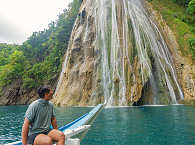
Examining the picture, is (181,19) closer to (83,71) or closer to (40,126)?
(83,71)

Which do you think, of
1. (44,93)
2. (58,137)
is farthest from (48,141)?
(44,93)

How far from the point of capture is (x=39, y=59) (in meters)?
49.5

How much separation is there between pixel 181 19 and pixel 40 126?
34.5 m

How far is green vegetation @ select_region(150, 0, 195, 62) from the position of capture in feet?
88.3

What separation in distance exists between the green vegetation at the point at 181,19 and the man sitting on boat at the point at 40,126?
24354mm

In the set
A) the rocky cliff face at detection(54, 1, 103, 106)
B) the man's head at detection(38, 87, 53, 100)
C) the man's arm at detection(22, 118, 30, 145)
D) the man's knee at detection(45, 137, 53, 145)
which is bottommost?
the man's knee at detection(45, 137, 53, 145)

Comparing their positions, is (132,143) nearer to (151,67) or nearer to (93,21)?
(151,67)

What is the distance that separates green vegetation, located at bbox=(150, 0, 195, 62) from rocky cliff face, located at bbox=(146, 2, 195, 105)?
2.31 ft

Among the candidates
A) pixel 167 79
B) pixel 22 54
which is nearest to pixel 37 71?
pixel 22 54

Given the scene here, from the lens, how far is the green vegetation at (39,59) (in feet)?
138

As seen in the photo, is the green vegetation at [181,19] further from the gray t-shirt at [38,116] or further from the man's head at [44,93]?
the gray t-shirt at [38,116]

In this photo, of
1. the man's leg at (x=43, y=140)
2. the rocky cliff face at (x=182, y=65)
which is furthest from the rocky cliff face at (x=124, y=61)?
the man's leg at (x=43, y=140)

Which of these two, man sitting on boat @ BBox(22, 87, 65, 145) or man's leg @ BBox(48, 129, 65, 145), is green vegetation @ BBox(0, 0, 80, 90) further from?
man's leg @ BBox(48, 129, 65, 145)

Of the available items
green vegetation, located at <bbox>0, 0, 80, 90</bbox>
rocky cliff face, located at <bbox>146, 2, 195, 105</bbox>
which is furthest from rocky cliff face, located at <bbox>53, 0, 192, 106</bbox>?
green vegetation, located at <bbox>0, 0, 80, 90</bbox>
